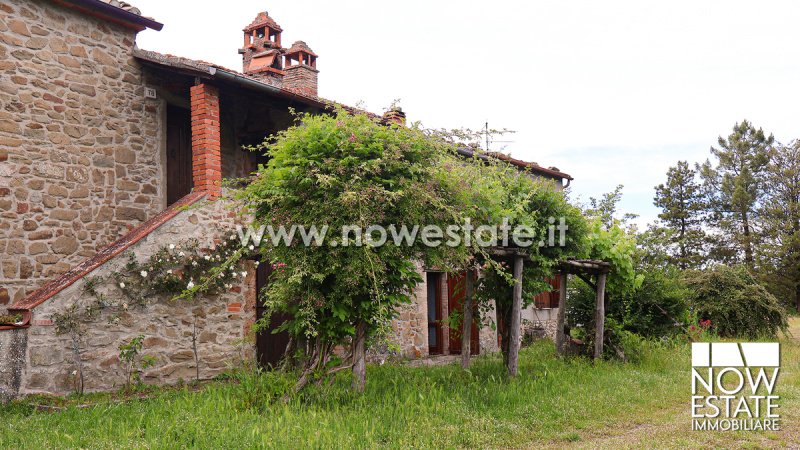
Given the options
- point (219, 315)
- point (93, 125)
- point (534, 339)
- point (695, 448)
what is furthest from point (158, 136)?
point (534, 339)

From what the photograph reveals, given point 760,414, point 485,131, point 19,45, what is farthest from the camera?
point 19,45

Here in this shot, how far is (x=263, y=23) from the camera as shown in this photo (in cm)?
1402

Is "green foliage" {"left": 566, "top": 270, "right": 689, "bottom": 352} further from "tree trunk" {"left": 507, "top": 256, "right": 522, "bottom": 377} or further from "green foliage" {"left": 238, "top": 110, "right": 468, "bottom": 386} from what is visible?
"green foliage" {"left": 238, "top": 110, "right": 468, "bottom": 386}

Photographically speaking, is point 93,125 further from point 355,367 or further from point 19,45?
point 355,367

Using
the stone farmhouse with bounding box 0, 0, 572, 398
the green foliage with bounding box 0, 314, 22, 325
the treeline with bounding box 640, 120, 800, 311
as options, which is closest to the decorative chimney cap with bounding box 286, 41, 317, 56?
the stone farmhouse with bounding box 0, 0, 572, 398

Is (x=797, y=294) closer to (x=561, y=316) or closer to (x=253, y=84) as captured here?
(x=561, y=316)

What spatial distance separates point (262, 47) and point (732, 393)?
428 inches

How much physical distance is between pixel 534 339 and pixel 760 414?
26.5 feet

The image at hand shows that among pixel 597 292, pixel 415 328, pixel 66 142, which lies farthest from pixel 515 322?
pixel 66 142

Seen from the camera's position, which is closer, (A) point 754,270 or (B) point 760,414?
(B) point 760,414

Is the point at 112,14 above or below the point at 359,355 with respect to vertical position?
above

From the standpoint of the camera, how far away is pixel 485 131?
291 inches

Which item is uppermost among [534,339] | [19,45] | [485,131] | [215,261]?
[19,45]

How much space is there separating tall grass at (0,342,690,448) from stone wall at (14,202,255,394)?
481mm
